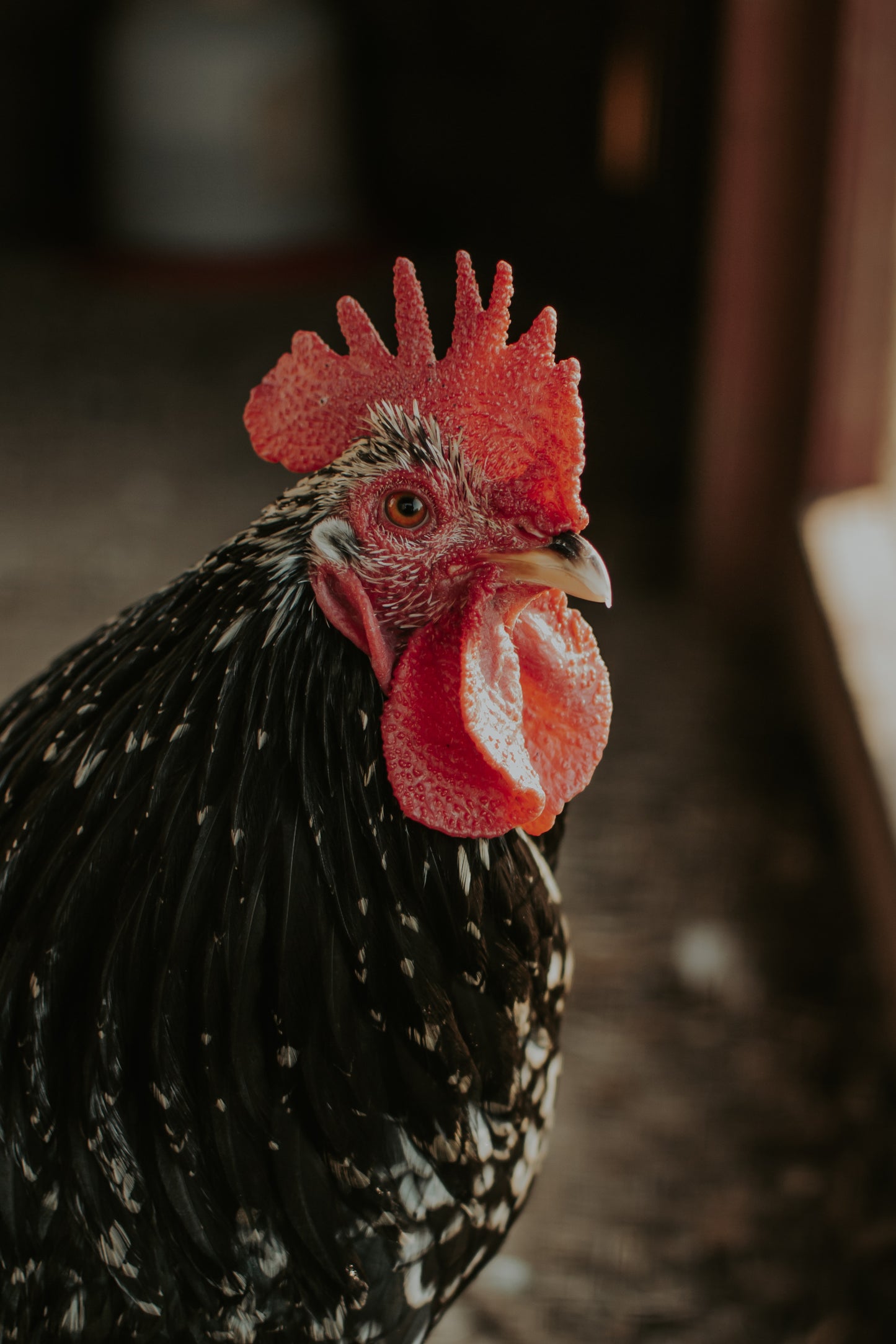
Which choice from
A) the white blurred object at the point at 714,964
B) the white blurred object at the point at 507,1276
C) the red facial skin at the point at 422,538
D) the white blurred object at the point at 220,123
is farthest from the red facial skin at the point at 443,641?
the white blurred object at the point at 220,123

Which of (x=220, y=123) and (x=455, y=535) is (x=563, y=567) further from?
(x=220, y=123)

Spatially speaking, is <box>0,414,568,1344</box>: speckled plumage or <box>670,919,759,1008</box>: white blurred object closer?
<box>0,414,568,1344</box>: speckled plumage

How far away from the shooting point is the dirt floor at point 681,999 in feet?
7.26

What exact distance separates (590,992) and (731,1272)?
28.0 inches

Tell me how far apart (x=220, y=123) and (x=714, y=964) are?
220 inches

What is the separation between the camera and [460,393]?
1.22m

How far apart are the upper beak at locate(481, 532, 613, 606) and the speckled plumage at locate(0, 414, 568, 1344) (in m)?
0.16

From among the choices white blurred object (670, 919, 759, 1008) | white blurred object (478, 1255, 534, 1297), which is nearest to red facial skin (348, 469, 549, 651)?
white blurred object (478, 1255, 534, 1297)

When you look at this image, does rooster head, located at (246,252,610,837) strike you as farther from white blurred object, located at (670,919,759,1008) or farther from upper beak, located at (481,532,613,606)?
white blurred object, located at (670,919,759,1008)

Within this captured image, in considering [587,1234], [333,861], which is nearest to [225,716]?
[333,861]

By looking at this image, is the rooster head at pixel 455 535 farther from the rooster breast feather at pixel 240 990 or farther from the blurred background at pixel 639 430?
the blurred background at pixel 639 430

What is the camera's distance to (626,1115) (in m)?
2.55

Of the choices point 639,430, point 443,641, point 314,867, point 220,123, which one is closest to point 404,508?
point 443,641

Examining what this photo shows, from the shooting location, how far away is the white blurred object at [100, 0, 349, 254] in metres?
6.66
